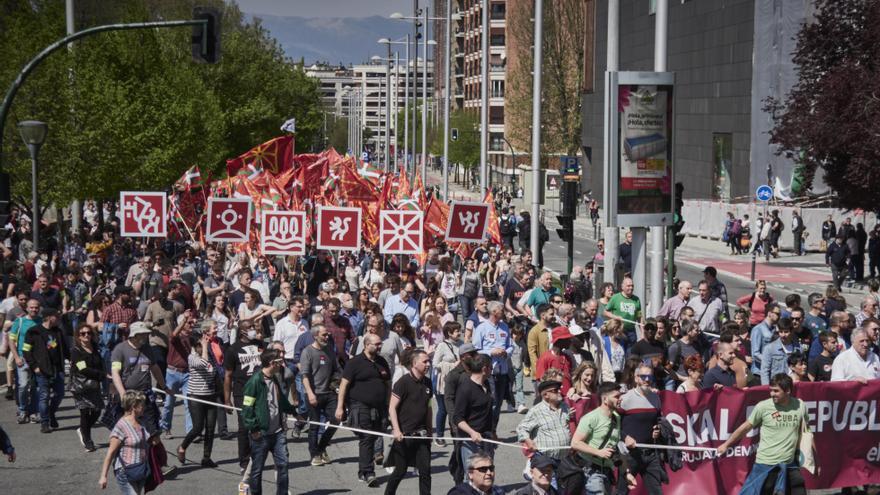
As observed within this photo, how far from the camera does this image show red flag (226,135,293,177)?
35.7 meters

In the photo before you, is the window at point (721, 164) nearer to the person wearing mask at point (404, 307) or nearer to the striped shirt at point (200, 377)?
the person wearing mask at point (404, 307)

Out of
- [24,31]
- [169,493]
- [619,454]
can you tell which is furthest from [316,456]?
[24,31]

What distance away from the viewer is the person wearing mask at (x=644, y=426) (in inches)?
443

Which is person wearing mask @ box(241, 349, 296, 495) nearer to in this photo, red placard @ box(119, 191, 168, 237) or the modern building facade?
red placard @ box(119, 191, 168, 237)

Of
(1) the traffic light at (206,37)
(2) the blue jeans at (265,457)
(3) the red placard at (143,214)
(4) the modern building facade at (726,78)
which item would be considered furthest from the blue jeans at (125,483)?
(4) the modern building facade at (726,78)

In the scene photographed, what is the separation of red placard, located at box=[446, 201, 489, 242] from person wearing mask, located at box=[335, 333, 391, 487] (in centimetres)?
1113

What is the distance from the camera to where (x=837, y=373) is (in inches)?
520

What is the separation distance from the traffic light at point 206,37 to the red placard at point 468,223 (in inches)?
272

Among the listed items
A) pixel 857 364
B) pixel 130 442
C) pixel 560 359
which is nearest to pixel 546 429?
pixel 560 359

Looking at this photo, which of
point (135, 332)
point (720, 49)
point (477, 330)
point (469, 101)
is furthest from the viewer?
point (469, 101)

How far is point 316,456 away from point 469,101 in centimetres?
12198

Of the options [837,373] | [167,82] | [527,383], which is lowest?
[527,383]

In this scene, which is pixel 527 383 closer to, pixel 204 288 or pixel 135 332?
pixel 204 288

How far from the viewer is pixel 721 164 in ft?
208
